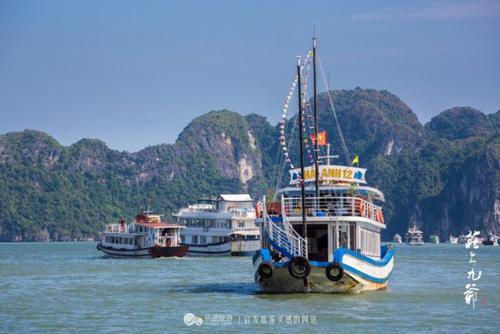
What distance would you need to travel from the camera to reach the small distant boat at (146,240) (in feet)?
306

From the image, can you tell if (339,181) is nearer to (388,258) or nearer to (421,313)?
(388,258)

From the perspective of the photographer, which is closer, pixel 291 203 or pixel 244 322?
pixel 244 322

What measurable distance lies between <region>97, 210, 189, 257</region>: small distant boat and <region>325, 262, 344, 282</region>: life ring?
171ft

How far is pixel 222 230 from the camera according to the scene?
10700 cm

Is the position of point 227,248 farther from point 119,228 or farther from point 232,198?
point 119,228

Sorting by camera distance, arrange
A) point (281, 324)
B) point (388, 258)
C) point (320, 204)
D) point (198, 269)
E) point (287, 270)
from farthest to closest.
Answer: point (198, 269), point (388, 258), point (320, 204), point (287, 270), point (281, 324)

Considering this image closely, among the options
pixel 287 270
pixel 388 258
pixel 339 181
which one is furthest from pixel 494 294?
pixel 287 270

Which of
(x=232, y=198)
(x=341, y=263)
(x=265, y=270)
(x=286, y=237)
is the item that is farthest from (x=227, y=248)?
(x=341, y=263)

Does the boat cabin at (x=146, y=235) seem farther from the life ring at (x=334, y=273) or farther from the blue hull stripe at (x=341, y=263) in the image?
the life ring at (x=334, y=273)

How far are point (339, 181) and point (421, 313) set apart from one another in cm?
986

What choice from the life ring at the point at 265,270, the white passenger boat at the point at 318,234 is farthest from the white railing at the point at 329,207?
the life ring at the point at 265,270

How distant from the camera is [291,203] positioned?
147 feet

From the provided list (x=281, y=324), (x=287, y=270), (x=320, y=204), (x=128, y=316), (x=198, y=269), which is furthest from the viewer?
(x=198, y=269)

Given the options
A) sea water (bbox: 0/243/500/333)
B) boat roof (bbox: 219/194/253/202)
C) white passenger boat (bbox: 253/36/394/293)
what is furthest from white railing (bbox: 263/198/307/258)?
boat roof (bbox: 219/194/253/202)
